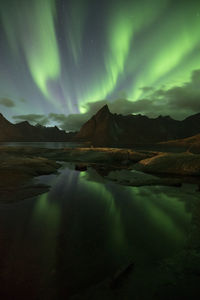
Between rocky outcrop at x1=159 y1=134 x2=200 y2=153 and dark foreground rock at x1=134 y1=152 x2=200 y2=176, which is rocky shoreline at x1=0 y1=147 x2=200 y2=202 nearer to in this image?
dark foreground rock at x1=134 y1=152 x2=200 y2=176

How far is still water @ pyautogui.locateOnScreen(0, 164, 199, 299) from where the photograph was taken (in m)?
3.59

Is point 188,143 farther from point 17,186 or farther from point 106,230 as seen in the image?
point 17,186

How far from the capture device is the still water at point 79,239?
3.59 m

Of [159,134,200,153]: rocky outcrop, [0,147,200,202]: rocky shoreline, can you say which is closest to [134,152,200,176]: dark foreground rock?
[0,147,200,202]: rocky shoreline

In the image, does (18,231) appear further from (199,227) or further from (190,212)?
(190,212)

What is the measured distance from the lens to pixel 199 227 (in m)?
6.09

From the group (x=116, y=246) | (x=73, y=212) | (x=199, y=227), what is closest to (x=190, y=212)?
(x=199, y=227)

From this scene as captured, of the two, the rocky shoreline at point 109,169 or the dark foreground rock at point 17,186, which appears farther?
the rocky shoreline at point 109,169

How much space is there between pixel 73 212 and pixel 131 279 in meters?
4.63

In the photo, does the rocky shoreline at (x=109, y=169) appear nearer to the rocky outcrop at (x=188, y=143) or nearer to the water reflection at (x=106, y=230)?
the rocky outcrop at (x=188, y=143)

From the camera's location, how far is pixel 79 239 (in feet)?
17.5

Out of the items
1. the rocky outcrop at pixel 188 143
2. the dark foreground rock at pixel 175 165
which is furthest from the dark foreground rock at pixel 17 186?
the rocky outcrop at pixel 188 143

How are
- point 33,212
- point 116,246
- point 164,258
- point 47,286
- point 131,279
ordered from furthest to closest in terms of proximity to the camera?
point 33,212 → point 116,246 → point 164,258 → point 131,279 → point 47,286

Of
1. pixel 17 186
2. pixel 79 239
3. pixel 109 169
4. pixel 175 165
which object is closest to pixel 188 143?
pixel 175 165
